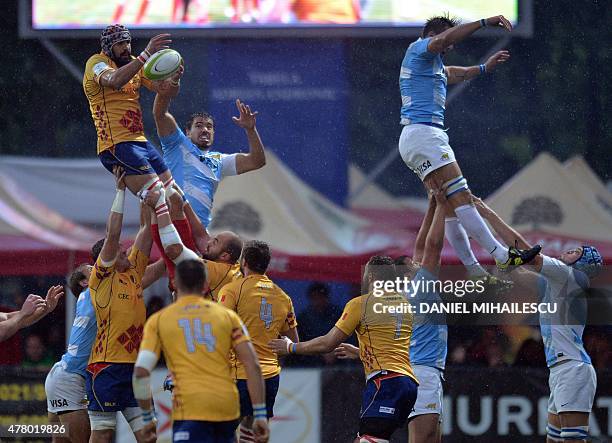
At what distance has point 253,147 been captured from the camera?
1198cm

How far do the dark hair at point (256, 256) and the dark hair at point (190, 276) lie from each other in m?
2.03

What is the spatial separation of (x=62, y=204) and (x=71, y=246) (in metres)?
2.10

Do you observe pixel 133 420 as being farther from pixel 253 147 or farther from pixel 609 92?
pixel 609 92

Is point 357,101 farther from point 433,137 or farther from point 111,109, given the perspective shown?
point 111,109

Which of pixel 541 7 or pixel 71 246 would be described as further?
pixel 541 7

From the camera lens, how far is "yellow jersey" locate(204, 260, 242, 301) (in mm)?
11375

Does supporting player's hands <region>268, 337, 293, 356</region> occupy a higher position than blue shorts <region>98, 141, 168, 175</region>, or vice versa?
blue shorts <region>98, 141, 168, 175</region>

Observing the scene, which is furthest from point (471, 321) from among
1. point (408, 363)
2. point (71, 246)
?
point (71, 246)

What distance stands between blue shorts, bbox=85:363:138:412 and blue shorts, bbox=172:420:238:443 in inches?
79.2

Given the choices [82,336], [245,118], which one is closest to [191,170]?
[245,118]

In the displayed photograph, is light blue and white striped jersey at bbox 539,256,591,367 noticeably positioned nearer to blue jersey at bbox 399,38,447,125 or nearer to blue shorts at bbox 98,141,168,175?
blue jersey at bbox 399,38,447,125

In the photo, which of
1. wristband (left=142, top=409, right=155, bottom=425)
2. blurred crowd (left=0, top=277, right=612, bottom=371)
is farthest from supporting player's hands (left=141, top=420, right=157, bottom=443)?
blurred crowd (left=0, top=277, right=612, bottom=371)

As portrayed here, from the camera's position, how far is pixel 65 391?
11539 mm

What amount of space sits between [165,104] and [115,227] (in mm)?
1413
